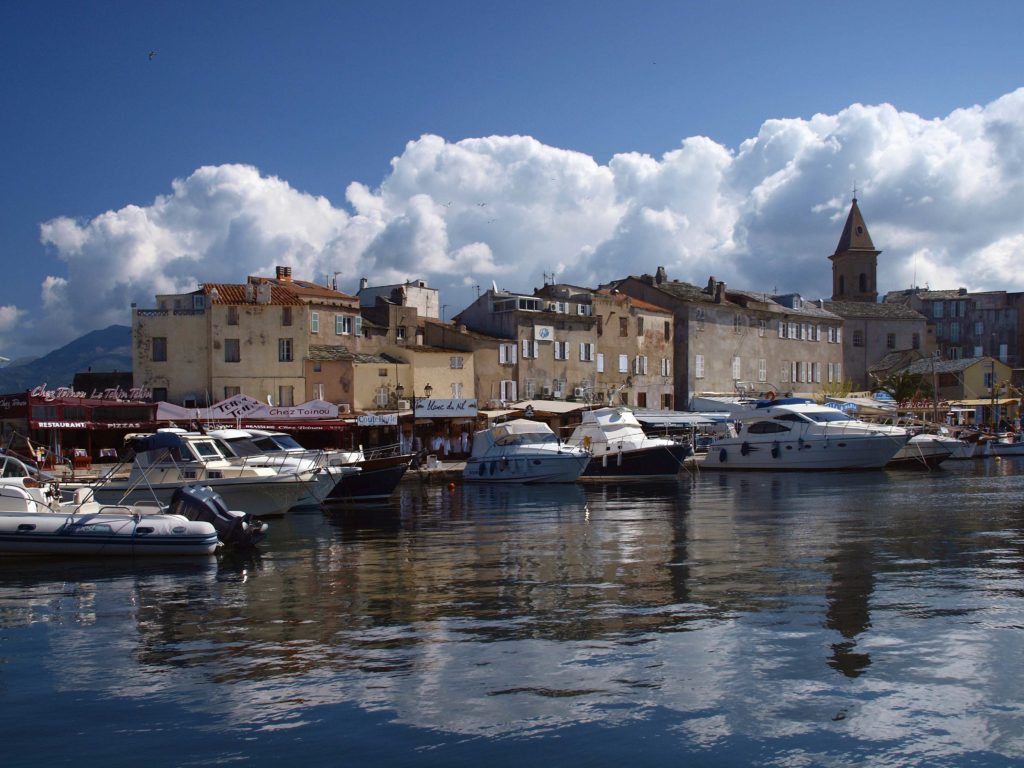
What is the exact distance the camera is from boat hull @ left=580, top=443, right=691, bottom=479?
153 feet

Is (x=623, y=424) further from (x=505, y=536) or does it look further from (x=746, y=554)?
(x=746, y=554)

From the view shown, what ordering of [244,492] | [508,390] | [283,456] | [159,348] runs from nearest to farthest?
[244,492] → [283,456] → [159,348] → [508,390]

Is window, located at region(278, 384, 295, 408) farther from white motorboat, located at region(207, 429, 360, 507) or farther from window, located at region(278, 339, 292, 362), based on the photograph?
white motorboat, located at region(207, 429, 360, 507)

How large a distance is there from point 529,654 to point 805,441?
40123 mm

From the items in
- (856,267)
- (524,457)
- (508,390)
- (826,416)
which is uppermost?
(856,267)

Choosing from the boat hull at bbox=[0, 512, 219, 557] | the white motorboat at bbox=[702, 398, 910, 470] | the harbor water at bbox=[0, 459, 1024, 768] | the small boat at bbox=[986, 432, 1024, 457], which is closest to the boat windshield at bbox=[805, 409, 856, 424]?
the white motorboat at bbox=[702, 398, 910, 470]

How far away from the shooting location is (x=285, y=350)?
53.6m

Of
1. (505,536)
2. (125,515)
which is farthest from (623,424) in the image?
(125,515)

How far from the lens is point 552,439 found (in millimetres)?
46781

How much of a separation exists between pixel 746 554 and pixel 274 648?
11.5 meters

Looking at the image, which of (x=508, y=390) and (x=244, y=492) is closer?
(x=244, y=492)

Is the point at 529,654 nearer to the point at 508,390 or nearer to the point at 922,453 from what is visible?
the point at 922,453

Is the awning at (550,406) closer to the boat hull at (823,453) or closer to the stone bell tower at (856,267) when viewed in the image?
the boat hull at (823,453)

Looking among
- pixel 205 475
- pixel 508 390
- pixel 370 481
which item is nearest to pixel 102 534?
pixel 205 475
